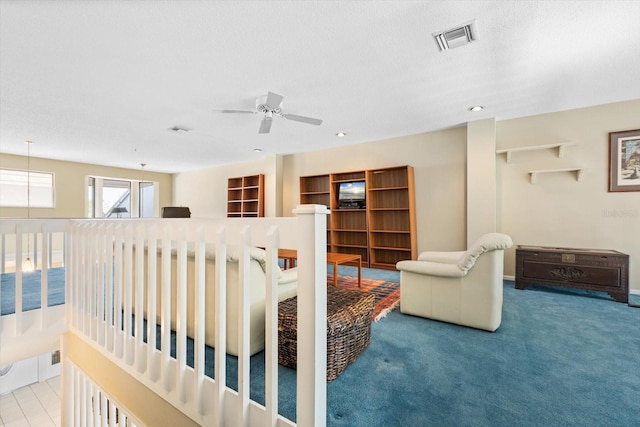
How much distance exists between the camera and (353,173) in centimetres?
544

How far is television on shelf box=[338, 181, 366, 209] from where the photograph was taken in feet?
17.3

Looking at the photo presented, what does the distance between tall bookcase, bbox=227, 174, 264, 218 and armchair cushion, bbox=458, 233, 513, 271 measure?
4973 millimetres

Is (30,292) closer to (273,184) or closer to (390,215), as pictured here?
(273,184)

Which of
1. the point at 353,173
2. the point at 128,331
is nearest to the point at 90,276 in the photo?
the point at 128,331

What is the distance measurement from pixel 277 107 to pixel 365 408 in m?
3.00

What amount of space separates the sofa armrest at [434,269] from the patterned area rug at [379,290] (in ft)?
1.64

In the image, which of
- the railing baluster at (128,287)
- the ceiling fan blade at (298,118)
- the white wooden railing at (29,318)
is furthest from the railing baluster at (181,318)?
the ceiling fan blade at (298,118)

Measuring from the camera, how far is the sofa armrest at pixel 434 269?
239 cm

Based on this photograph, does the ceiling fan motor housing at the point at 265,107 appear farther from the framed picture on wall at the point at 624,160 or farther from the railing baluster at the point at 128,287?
the framed picture on wall at the point at 624,160

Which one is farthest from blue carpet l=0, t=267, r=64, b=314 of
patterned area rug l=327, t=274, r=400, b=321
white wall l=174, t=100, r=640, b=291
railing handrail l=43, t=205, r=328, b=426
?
white wall l=174, t=100, r=640, b=291

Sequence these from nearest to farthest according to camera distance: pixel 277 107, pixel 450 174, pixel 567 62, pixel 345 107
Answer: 1. pixel 567 62
2. pixel 277 107
3. pixel 345 107
4. pixel 450 174

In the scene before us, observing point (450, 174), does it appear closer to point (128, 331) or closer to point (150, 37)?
point (150, 37)

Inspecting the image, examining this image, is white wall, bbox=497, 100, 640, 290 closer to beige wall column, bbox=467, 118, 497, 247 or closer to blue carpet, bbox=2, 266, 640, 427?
beige wall column, bbox=467, 118, 497, 247

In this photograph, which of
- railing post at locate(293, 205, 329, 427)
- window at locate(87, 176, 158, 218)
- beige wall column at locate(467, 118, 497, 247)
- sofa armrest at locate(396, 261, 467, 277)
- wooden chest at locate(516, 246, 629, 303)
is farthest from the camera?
window at locate(87, 176, 158, 218)
